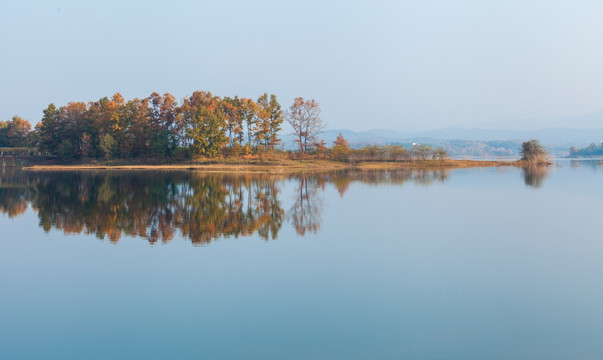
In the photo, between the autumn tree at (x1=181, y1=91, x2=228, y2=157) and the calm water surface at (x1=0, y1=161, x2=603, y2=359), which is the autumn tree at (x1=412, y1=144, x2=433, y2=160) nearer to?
the autumn tree at (x1=181, y1=91, x2=228, y2=157)

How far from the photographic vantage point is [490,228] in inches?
585

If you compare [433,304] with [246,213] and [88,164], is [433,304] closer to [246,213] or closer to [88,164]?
[246,213]

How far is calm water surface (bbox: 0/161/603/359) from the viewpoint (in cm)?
647

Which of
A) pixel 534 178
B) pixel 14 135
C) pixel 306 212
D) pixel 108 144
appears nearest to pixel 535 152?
pixel 534 178

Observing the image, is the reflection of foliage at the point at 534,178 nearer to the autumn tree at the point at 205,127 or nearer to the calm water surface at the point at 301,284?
the calm water surface at the point at 301,284

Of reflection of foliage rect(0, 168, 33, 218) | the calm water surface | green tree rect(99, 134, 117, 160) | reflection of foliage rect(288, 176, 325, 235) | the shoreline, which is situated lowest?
the calm water surface

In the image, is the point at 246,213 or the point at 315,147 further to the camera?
the point at 315,147

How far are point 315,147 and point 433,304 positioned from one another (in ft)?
171

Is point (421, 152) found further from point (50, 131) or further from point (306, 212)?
point (50, 131)

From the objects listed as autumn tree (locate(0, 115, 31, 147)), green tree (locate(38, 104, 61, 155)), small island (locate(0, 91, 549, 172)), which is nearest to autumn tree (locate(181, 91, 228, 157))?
small island (locate(0, 91, 549, 172))

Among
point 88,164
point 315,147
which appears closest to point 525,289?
point 315,147

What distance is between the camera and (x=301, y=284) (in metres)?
8.97

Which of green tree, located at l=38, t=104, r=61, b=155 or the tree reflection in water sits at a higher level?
green tree, located at l=38, t=104, r=61, b=155

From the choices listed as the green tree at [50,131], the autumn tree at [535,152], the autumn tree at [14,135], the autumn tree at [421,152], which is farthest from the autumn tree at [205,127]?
the autumn tree at [535,152]
